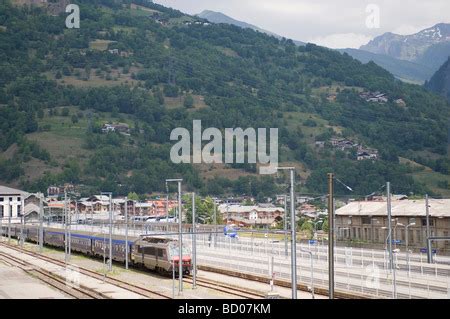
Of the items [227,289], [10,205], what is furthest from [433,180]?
[227,289]

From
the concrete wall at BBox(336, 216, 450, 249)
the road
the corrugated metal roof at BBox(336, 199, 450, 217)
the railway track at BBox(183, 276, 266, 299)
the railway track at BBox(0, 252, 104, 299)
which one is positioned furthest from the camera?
the corrugated metal roof at BBox(336, 199, 450, 217)

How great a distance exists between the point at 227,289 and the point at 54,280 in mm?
12660

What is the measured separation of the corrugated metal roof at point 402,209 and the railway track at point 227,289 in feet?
91.1

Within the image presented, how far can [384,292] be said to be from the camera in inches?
1495

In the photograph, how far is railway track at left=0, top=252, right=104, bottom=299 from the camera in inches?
1640

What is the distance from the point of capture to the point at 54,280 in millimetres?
49562

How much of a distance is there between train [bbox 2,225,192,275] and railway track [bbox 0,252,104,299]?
5164 millimetres

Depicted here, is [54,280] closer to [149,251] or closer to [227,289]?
[149,251]

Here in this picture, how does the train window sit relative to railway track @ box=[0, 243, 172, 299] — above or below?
above

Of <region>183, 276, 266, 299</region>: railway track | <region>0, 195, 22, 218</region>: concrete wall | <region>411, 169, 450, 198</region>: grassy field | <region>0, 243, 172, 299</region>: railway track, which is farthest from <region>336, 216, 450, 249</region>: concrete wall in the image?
<region>411, 169, 450, 198</region>: grassy field

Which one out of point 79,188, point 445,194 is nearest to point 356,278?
point 445,194

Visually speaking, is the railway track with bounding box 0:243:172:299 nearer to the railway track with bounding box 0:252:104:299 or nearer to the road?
the railway track with bounding box 0:252:104:299
